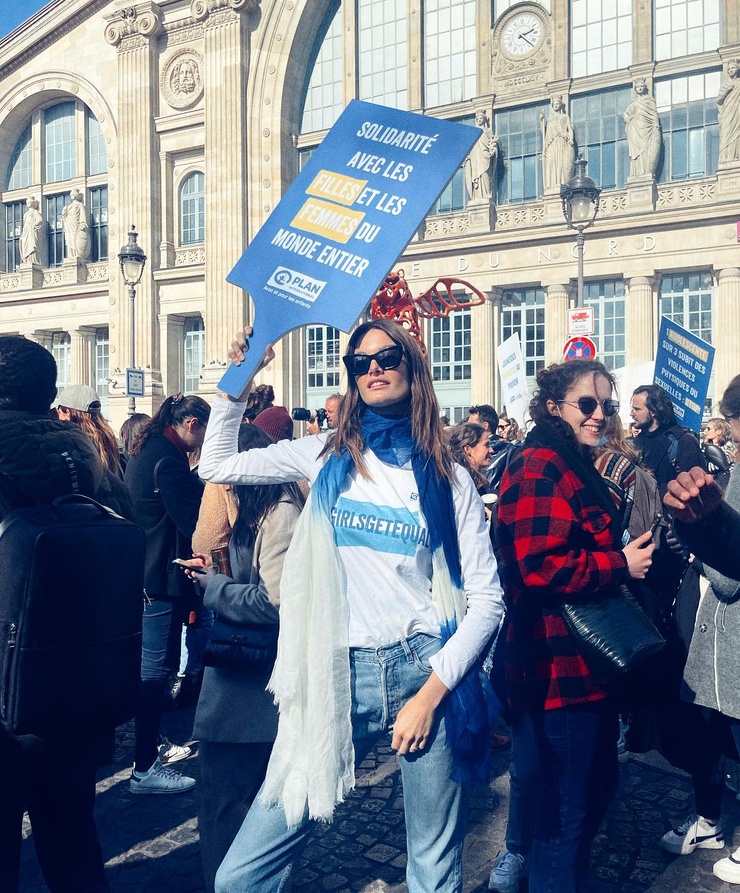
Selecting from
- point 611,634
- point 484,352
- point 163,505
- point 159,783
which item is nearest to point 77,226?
point 484,352

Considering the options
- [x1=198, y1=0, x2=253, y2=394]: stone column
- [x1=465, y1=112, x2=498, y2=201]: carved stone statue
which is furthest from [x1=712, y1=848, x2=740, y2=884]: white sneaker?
[x1=198, y1=0, x2=253, y2=394]: stone column

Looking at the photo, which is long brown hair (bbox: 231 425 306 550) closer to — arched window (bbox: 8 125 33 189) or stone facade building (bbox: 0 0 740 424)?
stone facade building (bbox: 0 0 740 424)

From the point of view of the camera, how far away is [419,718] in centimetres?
223

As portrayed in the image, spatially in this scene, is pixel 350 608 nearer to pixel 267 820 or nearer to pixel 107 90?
pixel 267 820

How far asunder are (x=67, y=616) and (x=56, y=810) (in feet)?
2.16

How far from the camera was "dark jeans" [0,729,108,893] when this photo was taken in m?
2.51

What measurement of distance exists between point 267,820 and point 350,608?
61 cm

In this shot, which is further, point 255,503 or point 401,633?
point 255,503

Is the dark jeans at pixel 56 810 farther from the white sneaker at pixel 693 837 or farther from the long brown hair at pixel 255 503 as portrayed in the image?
the white sneaker at pixel 693 837

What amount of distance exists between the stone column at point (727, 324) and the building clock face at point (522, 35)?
8.54 m

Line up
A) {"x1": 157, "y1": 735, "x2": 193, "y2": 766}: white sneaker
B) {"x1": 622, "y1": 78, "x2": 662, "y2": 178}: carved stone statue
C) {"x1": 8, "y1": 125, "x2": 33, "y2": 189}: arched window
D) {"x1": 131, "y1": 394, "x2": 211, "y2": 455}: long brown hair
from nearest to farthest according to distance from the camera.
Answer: {"x1": 131, "y1": 394, "x2": 211, "y2": 455}: long brown hair < {"x1": 157, "y1": 735, "x2": 193, "y2": 766}: white sneaker < {"x1": 622, "y1": 78, "x2": 662, "y2": 178}: carved stone statue < {"x1": 8, "y1": 125, "x2": 33, "y2": 189}: arched window

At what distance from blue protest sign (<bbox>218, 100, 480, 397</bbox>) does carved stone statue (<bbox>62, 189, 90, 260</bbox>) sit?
29958 millimetres

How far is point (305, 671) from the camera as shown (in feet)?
7.81

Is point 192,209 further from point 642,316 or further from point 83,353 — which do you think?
point 642,316
